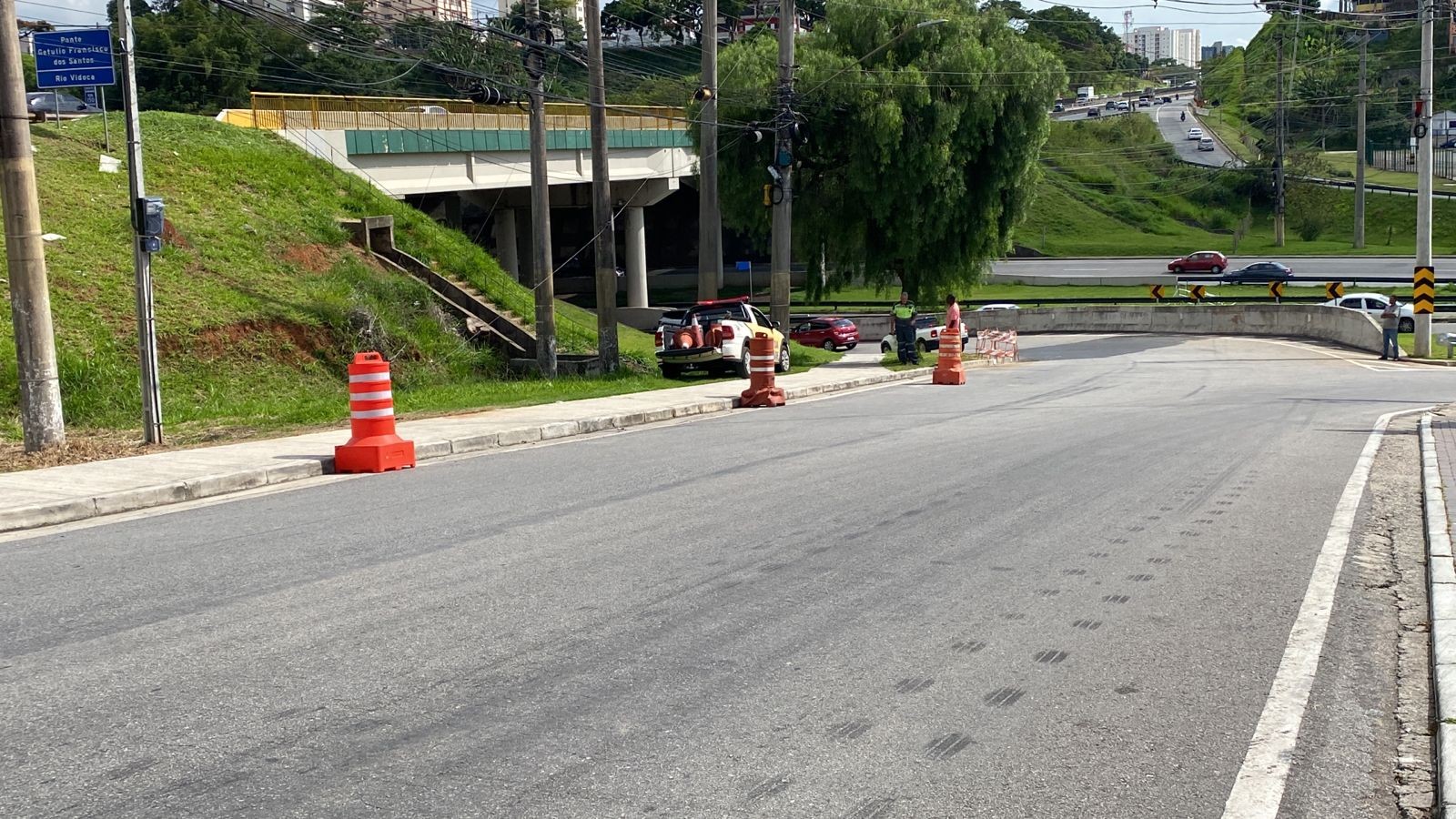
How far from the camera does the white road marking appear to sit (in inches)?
197

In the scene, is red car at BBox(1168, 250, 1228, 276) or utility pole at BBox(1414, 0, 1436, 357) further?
red car at BBox(1168, 250, 1228, 276)

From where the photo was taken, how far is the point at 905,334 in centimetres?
3419

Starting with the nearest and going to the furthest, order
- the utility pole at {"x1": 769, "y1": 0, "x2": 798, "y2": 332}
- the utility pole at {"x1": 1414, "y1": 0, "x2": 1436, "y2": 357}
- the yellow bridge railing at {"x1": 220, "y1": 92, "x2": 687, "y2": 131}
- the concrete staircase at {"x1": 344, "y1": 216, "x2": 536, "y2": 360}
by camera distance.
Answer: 1. the concrete staircase at {"x1": 344, "y1": 216, "x2": 536, "y2": 360}
2. the utility pole at {"x1": 769, "y1": 0, "x2": 798, "y2": 332}
3. the utility pole at {"x1": 1414, "y1": 0, "x2": 1436, "y2": 357}
4. the yellow bridge railing at {"x1": 220, "y1": 92, "x2": 687, "y2": 131}

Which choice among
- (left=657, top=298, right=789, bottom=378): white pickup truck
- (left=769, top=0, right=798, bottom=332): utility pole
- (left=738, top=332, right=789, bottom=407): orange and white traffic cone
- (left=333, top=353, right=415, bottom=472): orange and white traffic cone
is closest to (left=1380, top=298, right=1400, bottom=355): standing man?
(left=769, top=0, right=798, bottom=332): utility pole

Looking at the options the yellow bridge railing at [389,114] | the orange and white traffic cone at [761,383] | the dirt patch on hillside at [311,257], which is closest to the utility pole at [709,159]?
the yellow bridge railing at [389,114]

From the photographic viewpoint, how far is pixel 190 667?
646cm

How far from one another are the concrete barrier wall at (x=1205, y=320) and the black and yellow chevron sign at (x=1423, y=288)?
3144 millimetres

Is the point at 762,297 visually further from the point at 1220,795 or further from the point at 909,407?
the point at 1220,795

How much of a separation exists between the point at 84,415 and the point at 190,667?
13.6m

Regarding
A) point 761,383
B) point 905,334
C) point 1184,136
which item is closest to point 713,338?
point 761,383

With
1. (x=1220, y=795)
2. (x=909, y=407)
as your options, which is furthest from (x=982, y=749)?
(x=909, y=407)

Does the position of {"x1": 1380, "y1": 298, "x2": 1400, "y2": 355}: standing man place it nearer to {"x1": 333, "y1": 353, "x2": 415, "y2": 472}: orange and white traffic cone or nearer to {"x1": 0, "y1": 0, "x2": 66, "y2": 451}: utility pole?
{"x1": 333, "y1": 353, "x2": 415, "y2": 472}: orange and white traffic cone

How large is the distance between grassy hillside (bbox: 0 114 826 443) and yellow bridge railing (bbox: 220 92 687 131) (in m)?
2.02

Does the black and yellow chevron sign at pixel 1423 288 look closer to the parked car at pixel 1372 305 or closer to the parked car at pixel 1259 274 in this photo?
the parked car at pixel 1372 305
